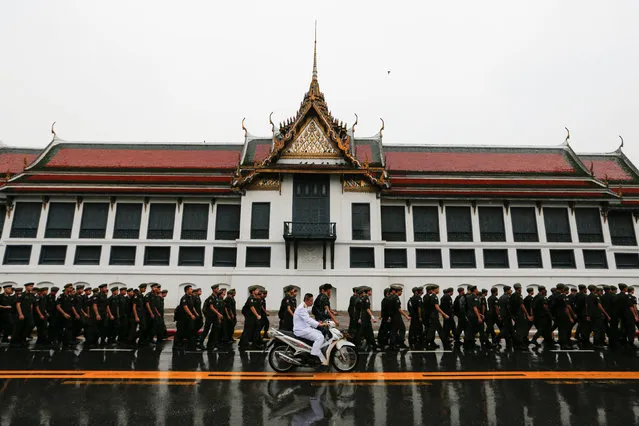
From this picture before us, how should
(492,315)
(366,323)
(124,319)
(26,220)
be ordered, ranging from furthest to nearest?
(26,220)
(124,319)
(492,315)
(366,323)

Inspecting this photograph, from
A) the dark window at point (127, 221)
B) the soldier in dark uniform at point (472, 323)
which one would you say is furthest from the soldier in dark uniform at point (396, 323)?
the dark window at point (127, 221)

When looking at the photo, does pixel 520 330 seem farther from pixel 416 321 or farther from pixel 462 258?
pixel 462 258

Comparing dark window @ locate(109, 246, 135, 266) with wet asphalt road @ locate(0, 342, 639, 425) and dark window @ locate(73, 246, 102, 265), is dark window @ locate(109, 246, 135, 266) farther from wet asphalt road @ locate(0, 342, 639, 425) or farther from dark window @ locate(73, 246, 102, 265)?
wet asphalt road @ locate(0, 342, 639, 425)

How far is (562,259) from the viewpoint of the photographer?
2416 centimetres

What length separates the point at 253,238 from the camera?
23719mm

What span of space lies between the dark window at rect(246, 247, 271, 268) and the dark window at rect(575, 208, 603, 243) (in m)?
19.4

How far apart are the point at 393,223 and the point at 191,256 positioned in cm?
1269

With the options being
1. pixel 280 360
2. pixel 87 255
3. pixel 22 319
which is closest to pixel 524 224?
pixel 280 360

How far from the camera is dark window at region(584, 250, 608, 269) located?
947 inches

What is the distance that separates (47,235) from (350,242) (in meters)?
18.5

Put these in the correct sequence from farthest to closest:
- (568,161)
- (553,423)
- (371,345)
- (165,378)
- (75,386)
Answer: (568,161), (371,345), (165,378), (75,386), (553,423)

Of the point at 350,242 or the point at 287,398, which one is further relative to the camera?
the point at 350,242

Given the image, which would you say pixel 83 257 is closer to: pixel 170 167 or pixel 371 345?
pixel 170 167

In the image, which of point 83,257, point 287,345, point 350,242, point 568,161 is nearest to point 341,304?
point 350,242
